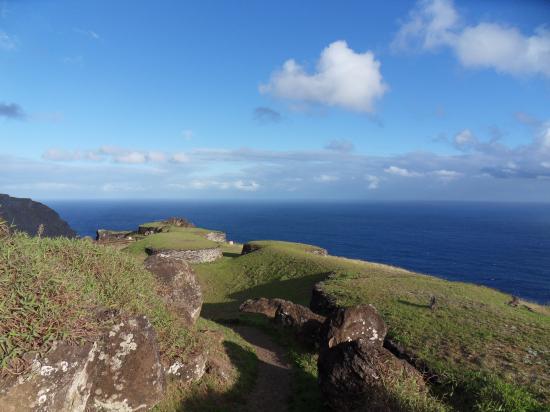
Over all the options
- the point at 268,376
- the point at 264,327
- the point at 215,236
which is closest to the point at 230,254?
the point at 215,236

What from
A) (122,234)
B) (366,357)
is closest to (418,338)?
(366,357)

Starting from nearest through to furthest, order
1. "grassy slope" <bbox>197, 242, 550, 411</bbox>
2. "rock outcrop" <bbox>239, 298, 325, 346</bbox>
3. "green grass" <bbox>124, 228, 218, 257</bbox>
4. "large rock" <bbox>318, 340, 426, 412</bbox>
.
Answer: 1. "large rock" <bbox>318, 340, 426, 412</bbox>
2. "grassy slope" <bbox>197, 242, 550, 411</bbox>
3. "rock outcrop" <bbox>239, 298, 325, 346</bbox>
4. "green grass" <bbox>124, 228, 218, 257</bbox>

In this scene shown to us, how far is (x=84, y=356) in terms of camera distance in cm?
912

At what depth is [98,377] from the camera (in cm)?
1025

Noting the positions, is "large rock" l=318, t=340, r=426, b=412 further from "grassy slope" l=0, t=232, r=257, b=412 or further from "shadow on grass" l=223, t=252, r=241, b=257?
"shadow on grass" l=223, t=252, r=241, b=257

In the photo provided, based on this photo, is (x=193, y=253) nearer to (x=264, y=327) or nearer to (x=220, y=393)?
(x=264, y=327)

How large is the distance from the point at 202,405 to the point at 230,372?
2972 millimetres

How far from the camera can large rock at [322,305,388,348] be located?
15.0m

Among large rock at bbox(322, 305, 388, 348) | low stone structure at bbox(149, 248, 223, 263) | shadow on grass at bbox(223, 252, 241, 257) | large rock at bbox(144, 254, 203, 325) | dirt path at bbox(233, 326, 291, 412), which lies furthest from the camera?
shadow on grass at bbox(223, 252, 241, 257)

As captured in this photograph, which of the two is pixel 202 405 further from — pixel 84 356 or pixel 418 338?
pixel 418 338

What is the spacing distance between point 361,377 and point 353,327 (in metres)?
3.65

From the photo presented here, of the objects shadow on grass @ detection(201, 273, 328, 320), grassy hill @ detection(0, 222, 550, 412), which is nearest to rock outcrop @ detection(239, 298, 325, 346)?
grassy hill @ detection(0, 222, 550, 412)

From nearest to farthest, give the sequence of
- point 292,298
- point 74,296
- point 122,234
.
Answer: point 74,296 < point 292,298 < point 122,234

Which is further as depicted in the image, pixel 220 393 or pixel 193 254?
pixel 193 254
